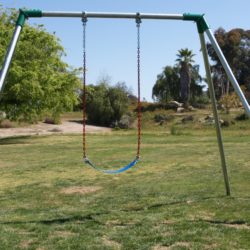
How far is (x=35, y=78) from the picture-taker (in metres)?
22.7

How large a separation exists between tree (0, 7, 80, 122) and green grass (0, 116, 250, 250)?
373 inches

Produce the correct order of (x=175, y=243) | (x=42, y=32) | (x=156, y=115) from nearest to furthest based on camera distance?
(x=175, y=243)
(x=42, y=32)
(x=156, y=115)

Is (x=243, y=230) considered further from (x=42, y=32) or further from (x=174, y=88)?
(x=174, y=88)

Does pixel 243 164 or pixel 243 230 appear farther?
pixel 243 164

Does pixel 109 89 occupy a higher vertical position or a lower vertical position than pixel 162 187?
higher

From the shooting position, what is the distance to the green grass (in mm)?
5203

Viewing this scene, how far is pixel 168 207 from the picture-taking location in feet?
22.8

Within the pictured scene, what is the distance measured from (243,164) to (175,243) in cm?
793

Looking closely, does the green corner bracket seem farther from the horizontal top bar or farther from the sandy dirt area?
the sandy dirt area

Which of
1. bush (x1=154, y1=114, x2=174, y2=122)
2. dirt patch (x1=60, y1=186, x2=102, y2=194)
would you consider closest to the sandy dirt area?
bush (x1=154, y1=114, x2=174, y2=122)

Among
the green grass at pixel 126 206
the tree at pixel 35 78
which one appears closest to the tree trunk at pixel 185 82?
the tree at pixel 35 78

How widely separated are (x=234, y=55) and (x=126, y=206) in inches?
2240

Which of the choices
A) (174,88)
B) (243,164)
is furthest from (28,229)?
(174,88)

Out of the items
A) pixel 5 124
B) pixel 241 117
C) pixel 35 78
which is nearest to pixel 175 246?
pixel 35 78
